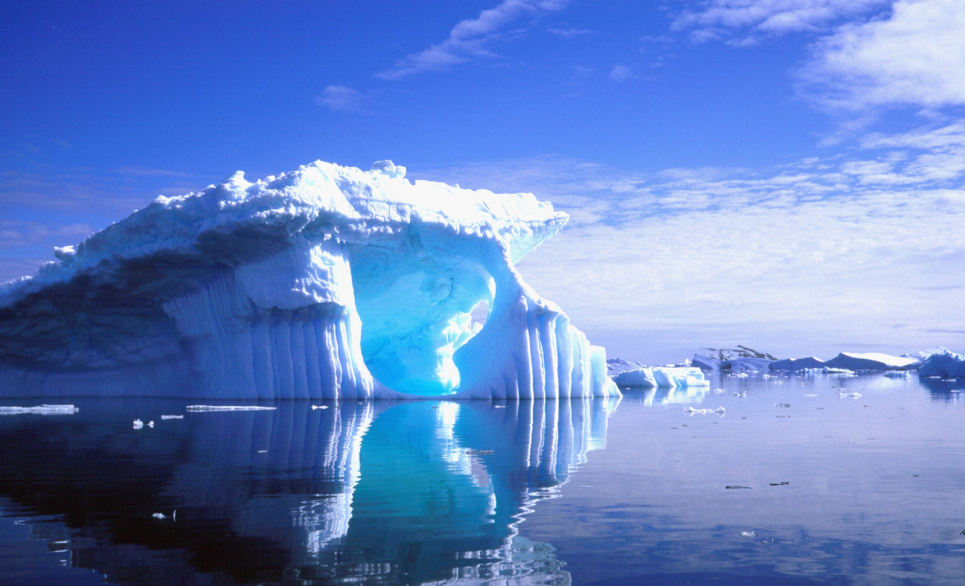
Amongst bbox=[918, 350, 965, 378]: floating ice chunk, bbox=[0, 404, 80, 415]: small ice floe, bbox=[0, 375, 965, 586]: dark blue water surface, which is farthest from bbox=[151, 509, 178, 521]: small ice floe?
bbox=[918, 350, 965, 378]: floating ice chunk

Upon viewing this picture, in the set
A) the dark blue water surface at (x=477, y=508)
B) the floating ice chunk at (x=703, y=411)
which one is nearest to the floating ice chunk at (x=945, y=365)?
the floating ice chunk at (x=703, y=411)

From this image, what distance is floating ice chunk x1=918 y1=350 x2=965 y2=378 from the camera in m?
50.0

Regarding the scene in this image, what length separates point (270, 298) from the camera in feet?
70.9

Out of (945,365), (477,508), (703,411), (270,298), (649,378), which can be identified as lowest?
(477,508)

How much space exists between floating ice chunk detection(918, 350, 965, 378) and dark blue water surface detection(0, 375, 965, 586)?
44882mm

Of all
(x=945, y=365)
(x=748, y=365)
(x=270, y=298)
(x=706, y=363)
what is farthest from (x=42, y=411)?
(x=748, y=365)

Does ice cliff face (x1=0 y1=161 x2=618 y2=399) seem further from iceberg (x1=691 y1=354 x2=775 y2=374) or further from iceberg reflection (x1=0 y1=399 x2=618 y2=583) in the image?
iceberg (x1=691 y1=354 x2=775 y2=374)

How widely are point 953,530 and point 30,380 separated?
2526cm

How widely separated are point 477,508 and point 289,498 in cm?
151

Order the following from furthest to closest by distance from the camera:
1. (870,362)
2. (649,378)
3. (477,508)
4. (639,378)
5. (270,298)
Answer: (870,362) < (649,378) < (639,378) < (270,298) < (477,508)

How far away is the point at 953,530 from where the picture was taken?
5.22 metres

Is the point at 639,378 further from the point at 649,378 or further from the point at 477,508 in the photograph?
the point at 477,508

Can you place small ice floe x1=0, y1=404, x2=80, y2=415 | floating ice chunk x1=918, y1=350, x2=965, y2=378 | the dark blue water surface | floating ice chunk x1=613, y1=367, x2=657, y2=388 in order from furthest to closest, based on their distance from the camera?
1. floating ice chunk x1=918, y1=350, x2=965, y2=378
2. floating ice chunk x1=613, y1=367, x2=657, y2=388
3. small ice floe x1=0, y1=404, x2=80, y2=415
4. the dark blue water surface

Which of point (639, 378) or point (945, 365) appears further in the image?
point (945, 365)
